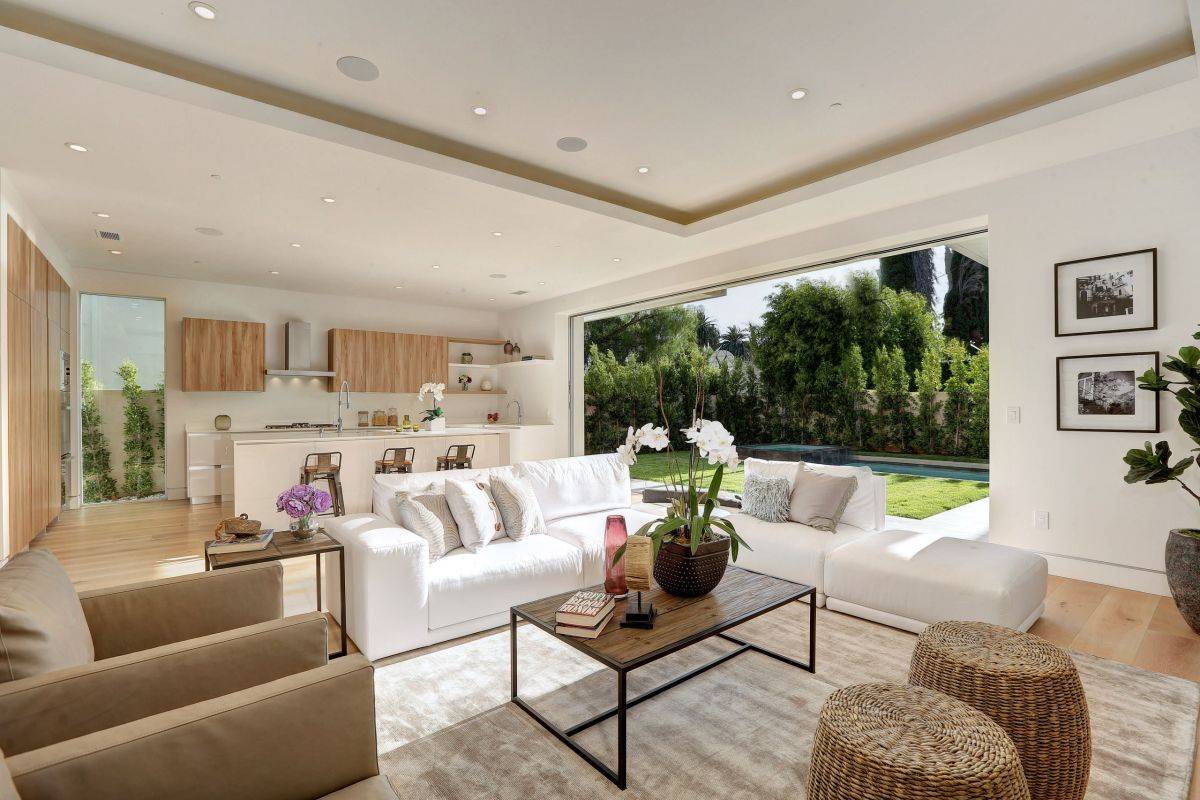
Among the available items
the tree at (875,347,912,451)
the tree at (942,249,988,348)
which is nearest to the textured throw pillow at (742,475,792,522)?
the tree at (875,347,912,451)

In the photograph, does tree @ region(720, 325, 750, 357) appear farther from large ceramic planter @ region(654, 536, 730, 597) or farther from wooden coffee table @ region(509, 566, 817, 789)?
large ceramic planter @ region(654, 536, 730, 597)

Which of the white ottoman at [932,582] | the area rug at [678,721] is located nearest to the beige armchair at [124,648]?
the area rug at [678,721]

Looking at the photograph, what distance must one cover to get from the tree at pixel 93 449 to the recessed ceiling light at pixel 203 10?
20.7ft

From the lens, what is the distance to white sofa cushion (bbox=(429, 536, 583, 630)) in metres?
2.89

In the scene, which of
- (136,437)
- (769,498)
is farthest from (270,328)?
(769,498)

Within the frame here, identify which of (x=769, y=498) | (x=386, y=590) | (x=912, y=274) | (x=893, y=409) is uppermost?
(x=912, y=274)

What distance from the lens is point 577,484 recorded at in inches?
163

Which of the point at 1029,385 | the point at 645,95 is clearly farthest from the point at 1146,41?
the point at 645,95

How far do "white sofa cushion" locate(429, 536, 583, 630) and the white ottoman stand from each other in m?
1.52

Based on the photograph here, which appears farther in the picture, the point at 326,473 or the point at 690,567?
the point at 326,473

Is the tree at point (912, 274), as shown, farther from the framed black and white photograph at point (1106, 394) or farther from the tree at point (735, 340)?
the framed black and white photograph at point (1106, 394)

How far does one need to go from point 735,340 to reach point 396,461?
4687 mm

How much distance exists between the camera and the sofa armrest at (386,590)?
2.69 meters

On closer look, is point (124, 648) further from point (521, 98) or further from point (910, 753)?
point (521, 98)
